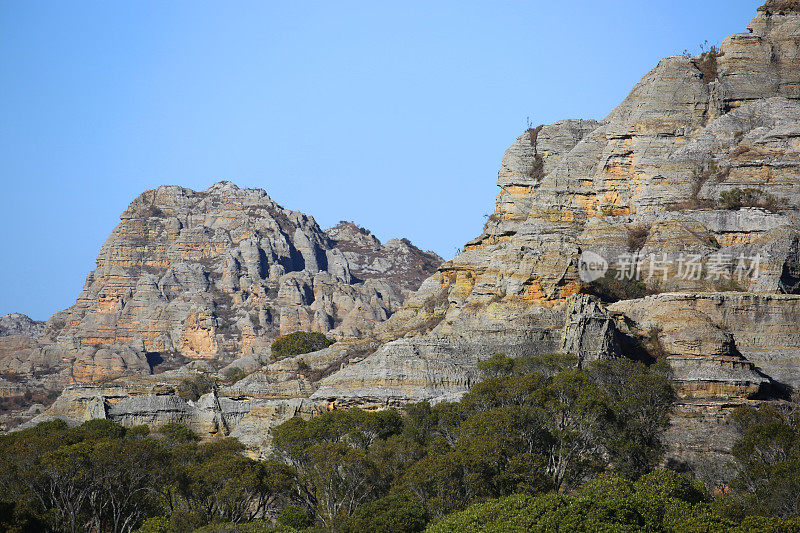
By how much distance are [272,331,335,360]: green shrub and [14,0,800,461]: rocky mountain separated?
826cm

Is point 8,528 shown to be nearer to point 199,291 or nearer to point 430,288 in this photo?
point 430,288

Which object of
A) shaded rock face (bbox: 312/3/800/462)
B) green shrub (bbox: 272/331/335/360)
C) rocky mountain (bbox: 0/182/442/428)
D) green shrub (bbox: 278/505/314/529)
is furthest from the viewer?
rocky mountain (bbox: 0/182/442/428)

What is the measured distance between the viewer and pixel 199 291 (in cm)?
17812

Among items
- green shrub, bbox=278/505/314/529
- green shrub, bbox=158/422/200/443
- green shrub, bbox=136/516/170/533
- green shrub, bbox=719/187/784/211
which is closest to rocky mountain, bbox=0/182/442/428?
green shrub, bbox=158/422/200/443

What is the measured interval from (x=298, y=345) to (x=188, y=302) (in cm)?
7675

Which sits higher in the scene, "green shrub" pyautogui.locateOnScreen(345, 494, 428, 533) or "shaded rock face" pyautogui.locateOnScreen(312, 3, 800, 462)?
"shaded rock face" pyautogui.locateOnScreen(312, 3, 800, 462)

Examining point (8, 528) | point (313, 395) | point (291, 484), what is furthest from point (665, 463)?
point (8, 528)

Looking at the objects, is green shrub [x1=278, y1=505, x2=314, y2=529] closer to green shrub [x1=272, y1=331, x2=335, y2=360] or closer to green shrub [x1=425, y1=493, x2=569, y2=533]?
green shrub [x1=425, y1=493, x2=569, y2=533]

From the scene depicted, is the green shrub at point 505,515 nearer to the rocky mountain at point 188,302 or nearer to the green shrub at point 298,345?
the green shrub at point 298,345

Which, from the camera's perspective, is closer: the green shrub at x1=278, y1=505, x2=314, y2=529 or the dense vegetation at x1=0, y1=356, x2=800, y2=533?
the dense vegetation at x1=0, y1=356, x2=800, y2=533

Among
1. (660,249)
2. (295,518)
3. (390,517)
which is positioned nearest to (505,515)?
(390,517)

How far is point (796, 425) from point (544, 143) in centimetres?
5905

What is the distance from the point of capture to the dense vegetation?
43.1 m

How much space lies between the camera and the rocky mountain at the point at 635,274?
63625mm
